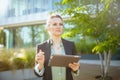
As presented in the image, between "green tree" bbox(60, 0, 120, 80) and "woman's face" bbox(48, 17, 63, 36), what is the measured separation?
25.1 feet

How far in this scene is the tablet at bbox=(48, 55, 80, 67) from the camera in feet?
9.91

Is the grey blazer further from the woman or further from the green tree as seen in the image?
the green tree

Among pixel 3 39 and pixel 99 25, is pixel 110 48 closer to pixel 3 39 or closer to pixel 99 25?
pixel 99 25

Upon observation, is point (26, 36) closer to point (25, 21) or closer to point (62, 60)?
point (25, 21)

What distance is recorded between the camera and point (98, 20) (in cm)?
1113

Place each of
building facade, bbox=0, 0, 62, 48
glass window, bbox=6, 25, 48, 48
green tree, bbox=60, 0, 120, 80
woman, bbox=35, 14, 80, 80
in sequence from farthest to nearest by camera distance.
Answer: glass window, bbox=6, 25, 48, 48 < building facade, bbox=0, 0, 62, 48 < green tree, bbox=60, 0, 120, 80 < woman, bbox=35, 14, 80, 80

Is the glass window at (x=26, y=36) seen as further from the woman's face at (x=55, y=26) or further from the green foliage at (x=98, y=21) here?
the woman's face at (x=55, y=26)

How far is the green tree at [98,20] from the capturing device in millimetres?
10875

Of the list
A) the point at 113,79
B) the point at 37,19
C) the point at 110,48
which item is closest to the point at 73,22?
the point at 110,48

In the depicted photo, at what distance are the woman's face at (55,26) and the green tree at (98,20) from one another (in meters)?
7.65

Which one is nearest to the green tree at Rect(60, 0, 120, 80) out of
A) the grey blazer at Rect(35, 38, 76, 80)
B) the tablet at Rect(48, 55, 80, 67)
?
the grey blazer at Rect(35, 38, 76, 80)

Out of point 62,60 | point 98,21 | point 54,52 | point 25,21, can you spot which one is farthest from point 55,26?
point 25,21

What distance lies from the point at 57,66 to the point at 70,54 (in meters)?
0.20

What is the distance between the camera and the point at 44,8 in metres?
25.5
